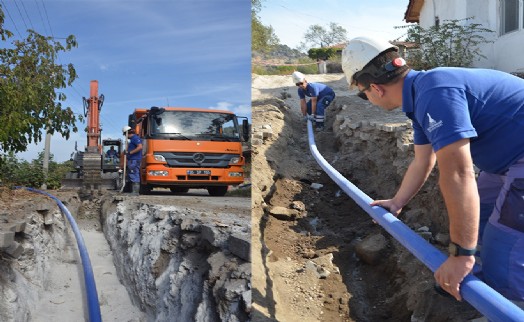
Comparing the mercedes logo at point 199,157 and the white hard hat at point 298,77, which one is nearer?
the mercedes logo at point 199,157

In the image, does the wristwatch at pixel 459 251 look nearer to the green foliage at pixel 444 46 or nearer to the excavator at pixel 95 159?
the excavator at pixel 95 159

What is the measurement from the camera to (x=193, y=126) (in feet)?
5.45

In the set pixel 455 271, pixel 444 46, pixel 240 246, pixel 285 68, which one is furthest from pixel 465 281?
pixel 444 46

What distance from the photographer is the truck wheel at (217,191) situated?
1683 millimetres

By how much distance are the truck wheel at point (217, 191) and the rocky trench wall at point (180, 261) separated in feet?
0.48

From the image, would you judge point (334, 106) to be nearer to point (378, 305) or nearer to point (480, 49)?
point (480, 49)

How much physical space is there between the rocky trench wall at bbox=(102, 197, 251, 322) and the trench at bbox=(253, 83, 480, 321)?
0.28 meters

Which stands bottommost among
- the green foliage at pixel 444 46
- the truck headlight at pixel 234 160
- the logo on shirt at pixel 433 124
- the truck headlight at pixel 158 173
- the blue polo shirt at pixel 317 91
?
the truck headlight at pixel 158 173

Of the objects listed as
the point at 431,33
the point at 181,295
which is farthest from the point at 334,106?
the point at 181,295

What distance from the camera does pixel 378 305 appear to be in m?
2.18

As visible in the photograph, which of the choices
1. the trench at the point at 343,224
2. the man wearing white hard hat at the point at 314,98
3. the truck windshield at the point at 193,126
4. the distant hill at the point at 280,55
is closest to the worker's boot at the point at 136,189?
the truck windshield at the point at 193,126

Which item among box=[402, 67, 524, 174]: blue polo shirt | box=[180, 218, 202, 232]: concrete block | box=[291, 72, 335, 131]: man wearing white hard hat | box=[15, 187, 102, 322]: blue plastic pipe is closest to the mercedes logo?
box=[180, 218, 202, 232]: concrete block

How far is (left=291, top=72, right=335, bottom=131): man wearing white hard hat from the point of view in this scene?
265 centimetres

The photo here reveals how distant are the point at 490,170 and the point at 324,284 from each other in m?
1.06
